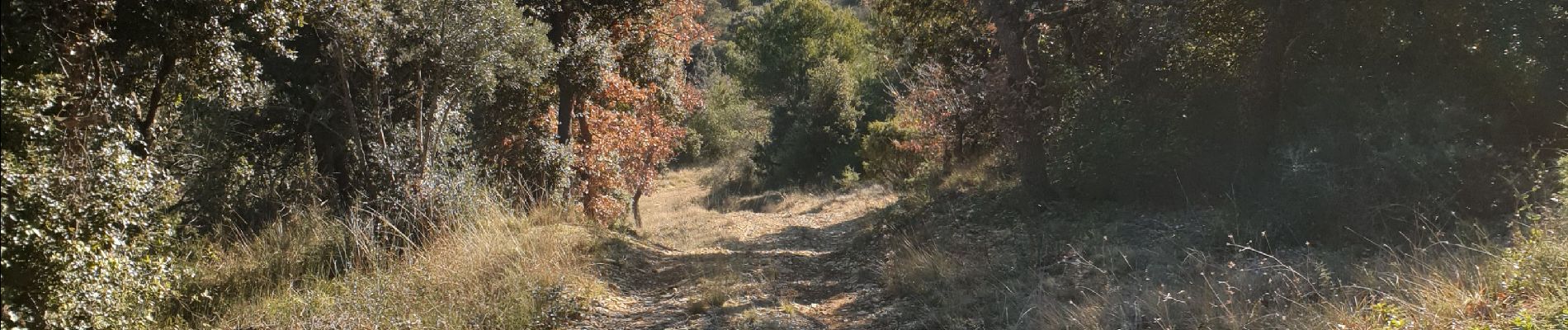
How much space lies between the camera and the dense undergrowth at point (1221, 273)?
5.03m

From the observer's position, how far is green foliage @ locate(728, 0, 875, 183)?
1260 inches

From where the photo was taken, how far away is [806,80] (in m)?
36.9

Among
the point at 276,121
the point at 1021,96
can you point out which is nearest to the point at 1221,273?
the point at 1021,96

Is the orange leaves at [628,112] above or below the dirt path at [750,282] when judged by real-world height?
above

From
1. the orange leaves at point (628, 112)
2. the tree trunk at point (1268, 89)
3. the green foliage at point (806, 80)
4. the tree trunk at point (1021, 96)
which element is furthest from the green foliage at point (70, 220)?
the green foliage at point (806, 80)

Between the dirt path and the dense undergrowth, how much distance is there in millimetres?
574

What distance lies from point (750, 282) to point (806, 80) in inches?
1121

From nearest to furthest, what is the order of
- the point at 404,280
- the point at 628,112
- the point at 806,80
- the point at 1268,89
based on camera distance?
1. the point at 404,280
2. the point at 1268,89
3. the point at 628,112
4. the point at 806,80

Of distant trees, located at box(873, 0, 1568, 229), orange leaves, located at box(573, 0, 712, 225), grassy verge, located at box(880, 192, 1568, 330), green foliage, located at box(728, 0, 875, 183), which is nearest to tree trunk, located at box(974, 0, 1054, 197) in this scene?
distant trees, located at box(873, 0, 1568, 229)

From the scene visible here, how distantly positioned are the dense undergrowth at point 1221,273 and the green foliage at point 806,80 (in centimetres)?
2139

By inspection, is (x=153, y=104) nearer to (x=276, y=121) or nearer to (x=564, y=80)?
(x=276, y=121)

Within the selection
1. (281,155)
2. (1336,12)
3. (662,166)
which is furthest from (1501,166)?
(662,166)

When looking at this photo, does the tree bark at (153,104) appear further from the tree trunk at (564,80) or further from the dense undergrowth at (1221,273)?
the tree trunk at (564,80)

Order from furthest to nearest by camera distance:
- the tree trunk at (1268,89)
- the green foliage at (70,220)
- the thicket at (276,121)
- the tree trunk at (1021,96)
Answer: the tree trunk at (1021,96) → the tree trunk at (1268,89) → the thicket at (276,121) → the green foliage at (70,220)
